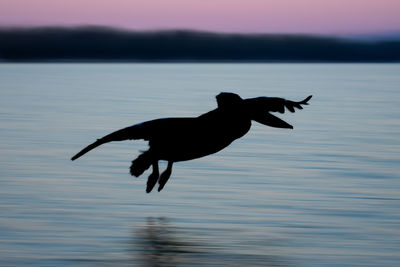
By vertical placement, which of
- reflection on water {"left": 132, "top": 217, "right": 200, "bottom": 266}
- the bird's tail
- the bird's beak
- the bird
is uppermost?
the bird's beak

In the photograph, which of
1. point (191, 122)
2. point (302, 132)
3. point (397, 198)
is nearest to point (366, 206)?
point (397, 198)

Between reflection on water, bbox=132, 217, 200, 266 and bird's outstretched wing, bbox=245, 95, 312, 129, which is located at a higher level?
bird's outstretched wing, bbox=245, 95, 312, 129

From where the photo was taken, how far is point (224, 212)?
27.7ft

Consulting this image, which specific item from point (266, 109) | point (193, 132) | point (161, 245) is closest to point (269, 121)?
point (266, 109)

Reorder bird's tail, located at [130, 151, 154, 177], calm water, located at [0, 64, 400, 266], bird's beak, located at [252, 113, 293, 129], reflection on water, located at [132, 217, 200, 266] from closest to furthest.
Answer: reflection on water, located at [132, 217, 200, 266] < calm water, located at [0, 64, 400, 266] < bird's tail, located at [130, 151, 154, 177] < bird's beak, located at [252, 113, 293, 129]

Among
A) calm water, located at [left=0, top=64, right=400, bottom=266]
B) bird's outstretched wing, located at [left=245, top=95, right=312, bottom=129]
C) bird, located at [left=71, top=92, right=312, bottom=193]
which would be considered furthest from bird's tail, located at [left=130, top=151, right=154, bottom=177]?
bird's outstretched wing, located at [left=245, top=95, right=312, bottom=129]

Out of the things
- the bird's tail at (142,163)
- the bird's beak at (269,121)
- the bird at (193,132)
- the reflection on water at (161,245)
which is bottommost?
the reflection on water at (161,245)

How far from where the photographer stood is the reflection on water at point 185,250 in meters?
6.51

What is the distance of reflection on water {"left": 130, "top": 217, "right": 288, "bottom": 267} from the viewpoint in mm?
6508

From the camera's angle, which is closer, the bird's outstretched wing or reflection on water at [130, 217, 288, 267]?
reflection on water at [130, 217, 288, 267]

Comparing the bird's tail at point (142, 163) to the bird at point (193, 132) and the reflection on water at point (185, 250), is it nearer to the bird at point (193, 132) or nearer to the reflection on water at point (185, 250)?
the bird at point (193, 132)

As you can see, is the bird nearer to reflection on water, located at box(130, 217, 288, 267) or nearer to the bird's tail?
the bird's tail

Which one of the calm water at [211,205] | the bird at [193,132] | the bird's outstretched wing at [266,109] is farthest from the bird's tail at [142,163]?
the bird's outstretched wing at [266,109]

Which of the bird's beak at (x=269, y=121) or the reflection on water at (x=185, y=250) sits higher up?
the bird's beak at (x=269, y=121)
